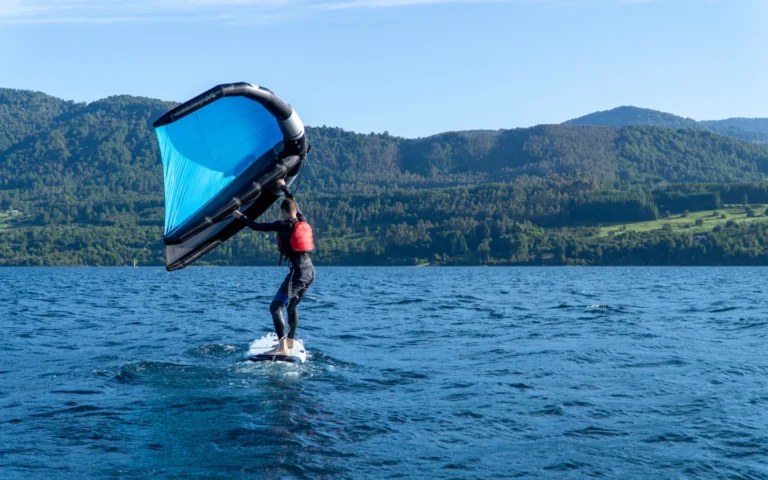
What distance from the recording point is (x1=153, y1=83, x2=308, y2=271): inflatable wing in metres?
17.8

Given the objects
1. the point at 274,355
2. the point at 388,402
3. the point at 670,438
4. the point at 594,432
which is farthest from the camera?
the point at 274,355

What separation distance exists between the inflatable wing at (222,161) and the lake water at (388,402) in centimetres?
325

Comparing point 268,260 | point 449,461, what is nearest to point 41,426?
point 449,461

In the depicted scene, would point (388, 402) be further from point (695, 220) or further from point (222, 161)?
point (695, 220)

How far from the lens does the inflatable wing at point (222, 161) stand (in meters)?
17.8

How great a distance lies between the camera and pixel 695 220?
18275cm

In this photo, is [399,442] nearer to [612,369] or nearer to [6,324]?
[612,369]

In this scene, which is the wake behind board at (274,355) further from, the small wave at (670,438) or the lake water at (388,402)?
the small wave at (670,438)

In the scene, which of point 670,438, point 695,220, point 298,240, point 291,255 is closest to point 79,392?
point 291,255

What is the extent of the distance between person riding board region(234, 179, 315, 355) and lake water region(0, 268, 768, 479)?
3.58ft

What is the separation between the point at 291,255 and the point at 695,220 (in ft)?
582

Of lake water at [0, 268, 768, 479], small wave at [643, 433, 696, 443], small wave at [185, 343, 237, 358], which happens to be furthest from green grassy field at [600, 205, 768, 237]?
small wave at [643, 433, 696, 443]

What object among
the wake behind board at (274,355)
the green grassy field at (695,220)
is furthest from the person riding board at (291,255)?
the green grassy field at (695,220)

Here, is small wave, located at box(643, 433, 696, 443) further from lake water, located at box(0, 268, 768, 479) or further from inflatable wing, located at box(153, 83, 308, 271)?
inflatable wing, located at box(153, 83, 308, 271)
